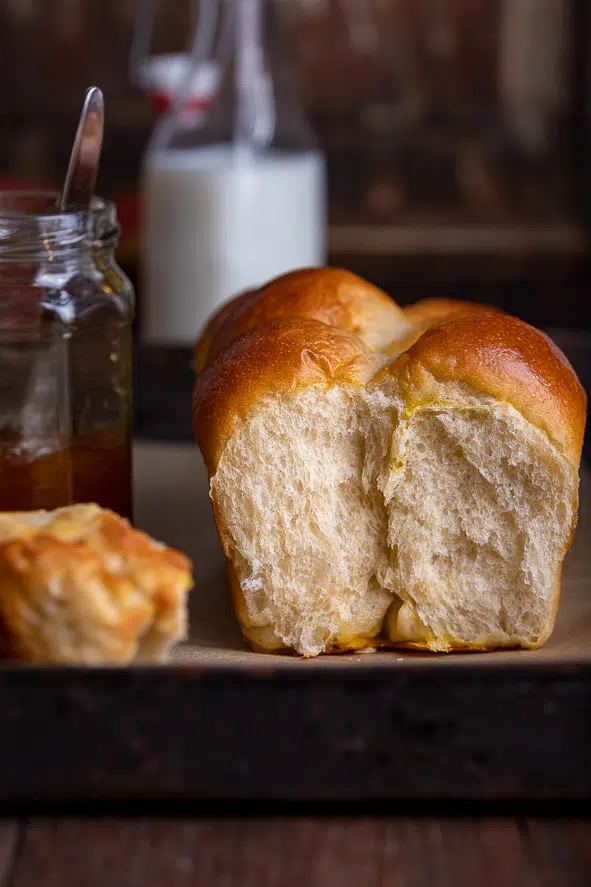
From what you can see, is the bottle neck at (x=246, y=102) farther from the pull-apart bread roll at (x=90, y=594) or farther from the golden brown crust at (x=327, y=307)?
the pull-apart bread roll at (x=90, y=594)

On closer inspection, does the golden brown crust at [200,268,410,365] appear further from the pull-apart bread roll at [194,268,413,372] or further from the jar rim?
the jar rim

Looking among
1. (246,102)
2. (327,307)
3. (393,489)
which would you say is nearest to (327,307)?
(327,307)

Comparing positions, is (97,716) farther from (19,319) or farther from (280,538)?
(19,319)

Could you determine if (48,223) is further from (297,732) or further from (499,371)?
(297,732)

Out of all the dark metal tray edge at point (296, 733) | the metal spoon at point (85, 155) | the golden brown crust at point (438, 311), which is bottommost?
the dark metal tray edge at point (296, 733)

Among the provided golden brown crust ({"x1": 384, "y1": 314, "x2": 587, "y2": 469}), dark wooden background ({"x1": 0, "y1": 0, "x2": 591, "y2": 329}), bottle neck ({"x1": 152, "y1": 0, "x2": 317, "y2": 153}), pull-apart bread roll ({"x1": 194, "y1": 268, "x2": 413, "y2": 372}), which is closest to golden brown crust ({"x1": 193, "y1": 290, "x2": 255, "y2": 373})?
pull-apart bread roll ({"x1": 194, "y1": 268, "x2": 413, "y2": 372})

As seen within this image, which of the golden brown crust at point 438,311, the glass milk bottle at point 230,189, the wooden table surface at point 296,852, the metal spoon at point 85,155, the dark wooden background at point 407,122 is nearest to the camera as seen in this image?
the wooden table surface at point 296,852

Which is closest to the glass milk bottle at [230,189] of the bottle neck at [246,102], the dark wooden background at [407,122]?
the bottle neck at [246,102]
